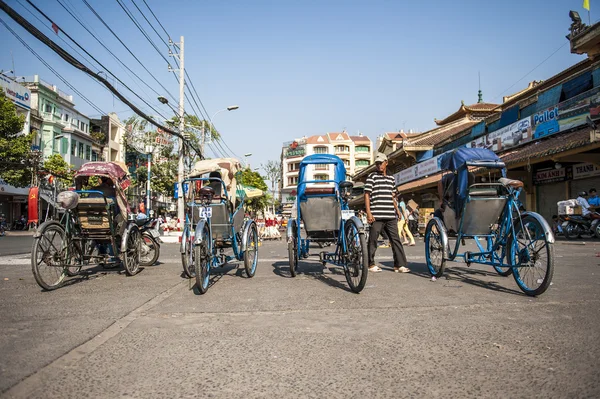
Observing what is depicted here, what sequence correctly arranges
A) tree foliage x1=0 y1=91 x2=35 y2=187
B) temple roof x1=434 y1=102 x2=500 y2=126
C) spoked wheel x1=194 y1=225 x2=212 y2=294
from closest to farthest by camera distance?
spoked wheel x1=194 y1=225 x2=212 y2=294 → tree foliage x1=0 y1=91 x2=35 y2=187 → temple roof x1=434 y1=102 x2=500 y2=126

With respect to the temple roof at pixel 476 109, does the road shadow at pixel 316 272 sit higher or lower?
lower

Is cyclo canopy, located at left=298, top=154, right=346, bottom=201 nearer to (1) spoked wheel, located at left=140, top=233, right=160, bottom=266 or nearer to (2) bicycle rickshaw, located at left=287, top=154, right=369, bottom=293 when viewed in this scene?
(2) bicycle rickshaw, located at left=287, top=154, right=369, bottom=293

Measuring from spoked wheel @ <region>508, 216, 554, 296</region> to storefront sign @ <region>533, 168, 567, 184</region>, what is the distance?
16667 mm

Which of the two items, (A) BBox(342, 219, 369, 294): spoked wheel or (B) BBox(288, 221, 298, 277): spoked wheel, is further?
(B) BBox(288, 221, 298, 277): spoked wheel

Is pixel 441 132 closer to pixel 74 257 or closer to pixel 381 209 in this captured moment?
pixel 381 209

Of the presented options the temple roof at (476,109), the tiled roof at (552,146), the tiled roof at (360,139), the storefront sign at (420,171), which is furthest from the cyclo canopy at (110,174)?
the tiled roof at (360,139)

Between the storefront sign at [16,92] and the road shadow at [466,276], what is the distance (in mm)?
40478

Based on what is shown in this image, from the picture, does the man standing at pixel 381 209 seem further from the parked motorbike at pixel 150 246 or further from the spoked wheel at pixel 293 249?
the parked motorbike at pixel 150 246

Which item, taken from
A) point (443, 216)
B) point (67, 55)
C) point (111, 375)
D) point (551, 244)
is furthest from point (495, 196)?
point (67, 55)

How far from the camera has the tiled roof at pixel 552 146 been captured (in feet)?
47.7

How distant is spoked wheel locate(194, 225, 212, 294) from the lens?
517 centimetres

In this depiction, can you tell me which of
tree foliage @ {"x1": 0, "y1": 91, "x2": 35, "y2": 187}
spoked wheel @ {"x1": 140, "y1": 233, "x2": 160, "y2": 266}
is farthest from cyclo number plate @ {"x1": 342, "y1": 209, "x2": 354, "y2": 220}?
tree foliage @ {"x1": 0, "y1": 91, "x2": 35, "y2": 187}

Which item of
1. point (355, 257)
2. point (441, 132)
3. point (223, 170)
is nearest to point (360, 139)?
point (441, 132)

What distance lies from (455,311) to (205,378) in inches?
102
